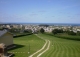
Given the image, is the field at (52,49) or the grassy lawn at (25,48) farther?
the grassy lawn at (25,48)

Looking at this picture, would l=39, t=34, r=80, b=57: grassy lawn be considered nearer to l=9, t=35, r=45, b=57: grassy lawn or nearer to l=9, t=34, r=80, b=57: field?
l=9, t=34, r=80, b=57: field

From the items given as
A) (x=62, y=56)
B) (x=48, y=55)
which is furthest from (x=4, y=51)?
(x=62, y=56)

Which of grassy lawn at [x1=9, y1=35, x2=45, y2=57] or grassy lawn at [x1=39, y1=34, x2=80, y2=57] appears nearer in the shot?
grassy lawn at [x1=39, y1=34, x2=80, y2=57]

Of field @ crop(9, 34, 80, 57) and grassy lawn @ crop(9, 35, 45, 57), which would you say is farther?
grassy lawn @ crop(9, 35, 45, 57)

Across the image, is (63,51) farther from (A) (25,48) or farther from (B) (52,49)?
(A) (25,48)

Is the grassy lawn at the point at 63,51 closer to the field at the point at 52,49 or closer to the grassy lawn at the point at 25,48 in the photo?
the field at the point at 52,49

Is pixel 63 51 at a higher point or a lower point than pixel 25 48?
higher

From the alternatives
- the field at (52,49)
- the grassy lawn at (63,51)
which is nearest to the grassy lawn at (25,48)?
the field at (52,49)

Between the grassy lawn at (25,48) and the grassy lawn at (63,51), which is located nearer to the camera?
the grassy lawn at (63,51)

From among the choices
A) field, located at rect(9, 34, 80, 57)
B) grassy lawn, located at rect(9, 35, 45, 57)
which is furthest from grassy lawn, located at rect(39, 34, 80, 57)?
grassy lawn, located at rect(9, 35, 45, 57)

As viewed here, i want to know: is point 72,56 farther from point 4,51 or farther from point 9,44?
point 9,44

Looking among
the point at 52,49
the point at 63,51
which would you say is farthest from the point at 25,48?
the point at 63,51
